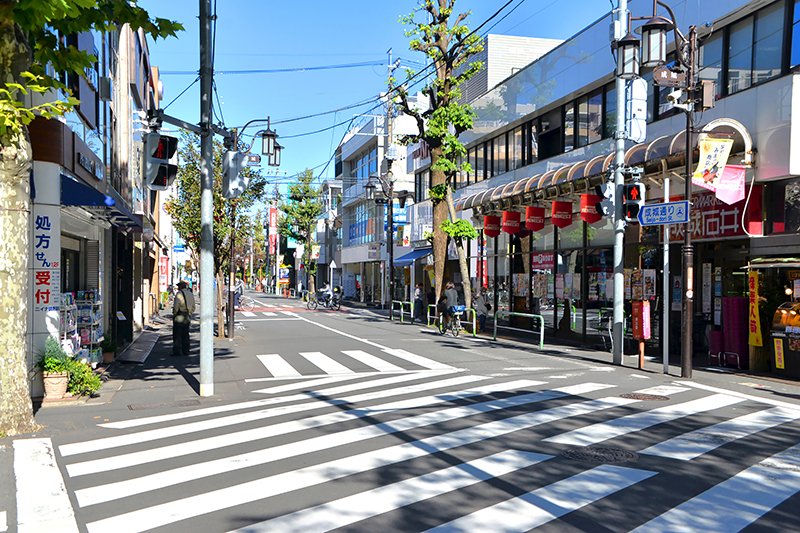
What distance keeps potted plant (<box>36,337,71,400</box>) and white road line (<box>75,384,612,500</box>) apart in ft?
12.1

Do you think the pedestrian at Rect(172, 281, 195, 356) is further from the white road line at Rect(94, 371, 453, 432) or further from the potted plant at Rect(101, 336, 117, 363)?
the white road line at Rect(94, 371, 453, 432)

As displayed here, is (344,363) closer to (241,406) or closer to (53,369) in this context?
(241,406)

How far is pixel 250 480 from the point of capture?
239 inches

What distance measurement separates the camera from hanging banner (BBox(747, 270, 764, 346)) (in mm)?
13352

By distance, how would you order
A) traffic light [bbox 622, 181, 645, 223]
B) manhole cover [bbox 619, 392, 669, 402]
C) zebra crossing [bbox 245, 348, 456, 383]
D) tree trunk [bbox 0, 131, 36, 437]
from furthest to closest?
traffic light [bbox 622, 181, 645, 223], zebra crossing [bbox 245, 348, 456, 383], manhole cover [bbox 619, 392, 669, 402], tree trunk [bbox 0, 131, 36, 437]

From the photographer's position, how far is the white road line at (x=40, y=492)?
16.5 feet

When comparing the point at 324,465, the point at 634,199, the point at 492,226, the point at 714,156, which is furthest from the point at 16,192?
the point at 492,226

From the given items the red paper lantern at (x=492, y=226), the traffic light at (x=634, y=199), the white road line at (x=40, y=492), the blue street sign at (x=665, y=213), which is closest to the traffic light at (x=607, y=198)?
the traffic light at (x=634, y=199)

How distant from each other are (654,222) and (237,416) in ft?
29.8

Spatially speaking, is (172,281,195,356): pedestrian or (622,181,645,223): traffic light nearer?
(622,181,645,223): traffic light

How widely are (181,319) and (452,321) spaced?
10.1m

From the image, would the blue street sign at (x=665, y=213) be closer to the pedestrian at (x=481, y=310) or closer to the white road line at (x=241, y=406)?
the white road line at (x=241, y=406)

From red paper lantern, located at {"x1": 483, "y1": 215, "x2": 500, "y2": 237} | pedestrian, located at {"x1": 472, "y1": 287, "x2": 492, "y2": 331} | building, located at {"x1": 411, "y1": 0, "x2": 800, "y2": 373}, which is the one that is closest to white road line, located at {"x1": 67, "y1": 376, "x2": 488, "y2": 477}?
building, located at {"x1": 411, "y1": 0, "x2": 800, "y2": 373}

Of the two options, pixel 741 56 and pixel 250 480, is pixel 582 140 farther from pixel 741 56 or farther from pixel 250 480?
pixel 250 480
